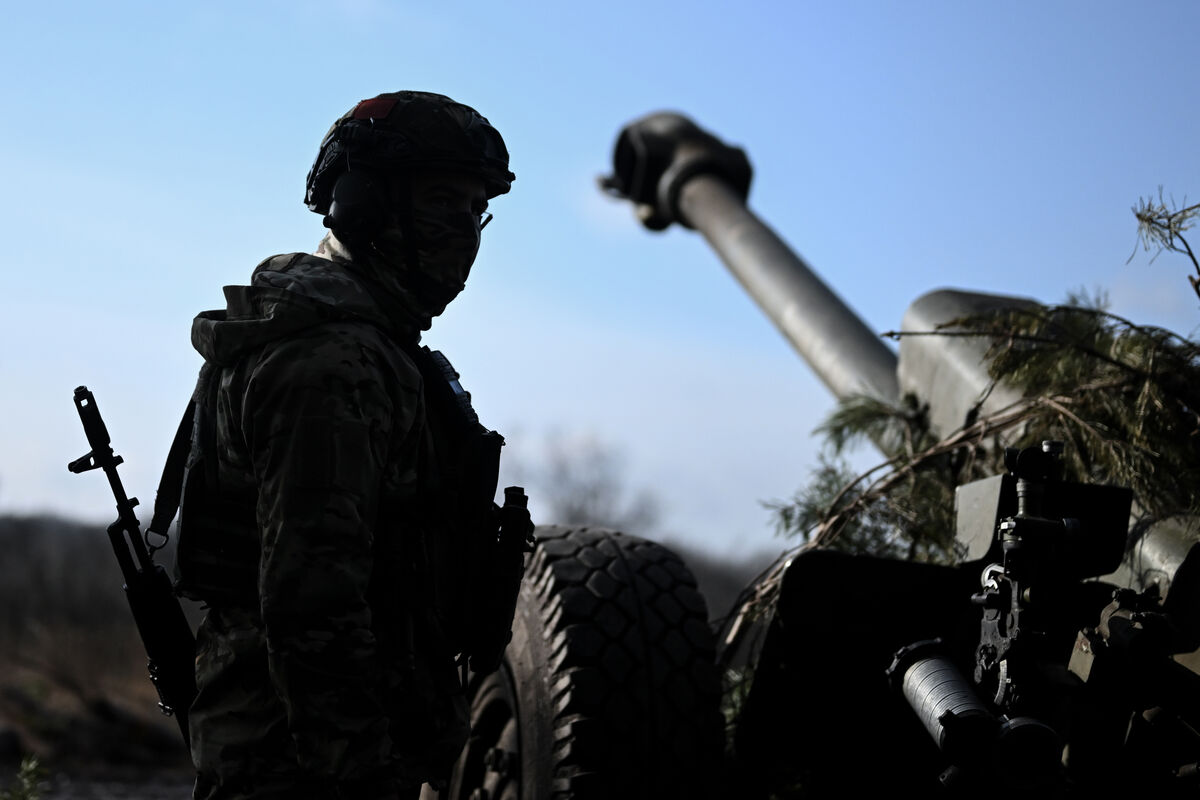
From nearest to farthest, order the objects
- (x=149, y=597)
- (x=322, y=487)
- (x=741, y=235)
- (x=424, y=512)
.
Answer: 1. (x=322, y=487)
2. (x=424, y=512)
3. (x=149, y=597)
4. (x=741, y=235)

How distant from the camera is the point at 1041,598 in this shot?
291 centimetres

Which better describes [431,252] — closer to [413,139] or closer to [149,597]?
[413,139]

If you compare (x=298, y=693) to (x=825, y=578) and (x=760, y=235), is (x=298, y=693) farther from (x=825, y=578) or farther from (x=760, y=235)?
(x=760, y=235)

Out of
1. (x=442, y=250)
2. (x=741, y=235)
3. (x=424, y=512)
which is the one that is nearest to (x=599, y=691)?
(x=424, y=512)

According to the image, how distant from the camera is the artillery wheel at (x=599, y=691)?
3494 millimetres

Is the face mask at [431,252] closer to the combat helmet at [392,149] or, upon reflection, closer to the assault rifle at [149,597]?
the combat helmet at [392,149]

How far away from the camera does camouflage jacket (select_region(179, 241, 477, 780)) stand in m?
2.35

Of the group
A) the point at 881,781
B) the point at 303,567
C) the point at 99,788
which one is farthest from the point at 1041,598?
the point at 99,788

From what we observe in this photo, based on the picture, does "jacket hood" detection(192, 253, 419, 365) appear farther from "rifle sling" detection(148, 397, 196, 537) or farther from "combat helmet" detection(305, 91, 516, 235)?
"rifle sling" detection(148, 397, 196, 537)

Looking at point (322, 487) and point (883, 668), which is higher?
point (322, 487)

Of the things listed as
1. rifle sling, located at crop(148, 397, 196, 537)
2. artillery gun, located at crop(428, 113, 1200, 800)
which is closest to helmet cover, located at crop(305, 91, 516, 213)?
rifle sling, located at crop(148, 397, 196, 537)

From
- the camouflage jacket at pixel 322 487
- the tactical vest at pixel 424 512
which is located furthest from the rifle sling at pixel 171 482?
the camouflage jacket at pixel 322 487

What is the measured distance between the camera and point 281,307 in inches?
99.7

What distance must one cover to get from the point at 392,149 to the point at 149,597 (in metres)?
1.03
